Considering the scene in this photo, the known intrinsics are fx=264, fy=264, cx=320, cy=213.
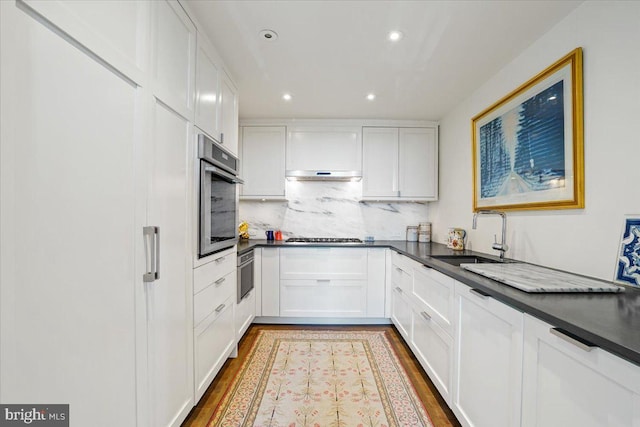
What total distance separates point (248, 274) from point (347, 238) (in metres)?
1.42

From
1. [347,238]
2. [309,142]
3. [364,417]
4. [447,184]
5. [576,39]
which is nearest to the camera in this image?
[576,39]

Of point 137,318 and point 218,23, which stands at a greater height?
point 218,23

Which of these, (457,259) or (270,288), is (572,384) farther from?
(270,288)

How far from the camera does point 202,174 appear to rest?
5.38 ft

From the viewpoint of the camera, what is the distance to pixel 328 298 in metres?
3.01

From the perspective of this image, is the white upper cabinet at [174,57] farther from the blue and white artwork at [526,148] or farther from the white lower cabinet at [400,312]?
the white lower cabinet at [400,312]

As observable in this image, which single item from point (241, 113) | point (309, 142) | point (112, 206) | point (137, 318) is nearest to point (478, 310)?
point (137, 318)

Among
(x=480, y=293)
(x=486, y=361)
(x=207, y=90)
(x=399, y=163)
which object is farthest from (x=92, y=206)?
(x=399, y=163)

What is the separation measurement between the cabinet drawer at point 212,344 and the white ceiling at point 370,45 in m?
1.90

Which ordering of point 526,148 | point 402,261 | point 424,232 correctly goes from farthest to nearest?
point 424,232
point 402,261
point 526,148

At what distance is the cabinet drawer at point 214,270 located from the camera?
5.30 feet

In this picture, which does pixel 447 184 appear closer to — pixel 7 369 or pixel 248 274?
pixel 248 274

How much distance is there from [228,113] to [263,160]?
113cm

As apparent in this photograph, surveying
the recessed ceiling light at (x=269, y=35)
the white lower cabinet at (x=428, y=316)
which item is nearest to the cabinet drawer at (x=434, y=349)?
the white lower cabinet at (x=428, y=316)
